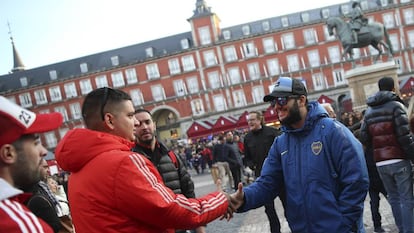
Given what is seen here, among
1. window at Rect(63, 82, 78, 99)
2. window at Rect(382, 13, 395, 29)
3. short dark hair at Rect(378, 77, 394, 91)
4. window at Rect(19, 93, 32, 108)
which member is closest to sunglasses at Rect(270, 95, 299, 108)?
short dark hair at Rect(378, 77, 394, 91)

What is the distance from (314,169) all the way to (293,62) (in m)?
49.2

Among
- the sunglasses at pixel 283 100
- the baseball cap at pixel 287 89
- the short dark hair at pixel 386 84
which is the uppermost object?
the baseball cap at pixel 287 89

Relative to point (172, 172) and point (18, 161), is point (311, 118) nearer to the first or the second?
point (172, 172)

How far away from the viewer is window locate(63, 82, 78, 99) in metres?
53.5

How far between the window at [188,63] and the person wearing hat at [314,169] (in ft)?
158

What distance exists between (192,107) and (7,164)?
4958cm

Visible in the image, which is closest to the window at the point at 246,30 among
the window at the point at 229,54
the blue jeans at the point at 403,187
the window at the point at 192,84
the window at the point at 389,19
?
the window at the point at 229,54

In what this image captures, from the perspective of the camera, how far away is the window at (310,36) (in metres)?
49.8

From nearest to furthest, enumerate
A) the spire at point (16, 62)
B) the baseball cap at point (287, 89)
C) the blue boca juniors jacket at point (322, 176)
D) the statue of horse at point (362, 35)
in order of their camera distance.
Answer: the blue boca juniors jacket at point (322, 176) < the baseball cap at point (287, 89) < the statue of horse at point (362, 35) < the spire at point (16, 62)

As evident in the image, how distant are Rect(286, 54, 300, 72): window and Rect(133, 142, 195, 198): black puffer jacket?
47661 millimetres

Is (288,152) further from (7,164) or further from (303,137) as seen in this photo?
(7,164)

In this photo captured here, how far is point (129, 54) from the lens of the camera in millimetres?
54062

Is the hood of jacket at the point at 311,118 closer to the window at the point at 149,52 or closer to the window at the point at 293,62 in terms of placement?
the window at the point at 293,62

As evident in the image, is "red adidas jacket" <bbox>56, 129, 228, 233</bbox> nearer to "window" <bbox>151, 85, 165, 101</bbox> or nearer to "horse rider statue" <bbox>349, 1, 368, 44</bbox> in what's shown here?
"horse rider statue" <bbox>349, 1, 368, 44</bbox>
